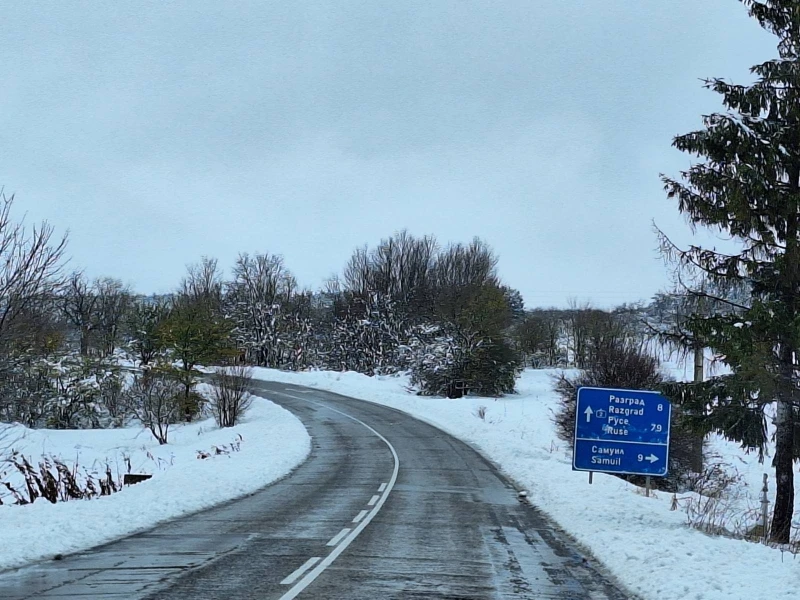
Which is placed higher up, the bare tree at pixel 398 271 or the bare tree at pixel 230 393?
the bare tree at pixel 398 271

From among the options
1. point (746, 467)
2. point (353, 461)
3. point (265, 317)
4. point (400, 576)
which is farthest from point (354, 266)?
point (400, 576)

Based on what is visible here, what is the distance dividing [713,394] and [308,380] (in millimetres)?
49467

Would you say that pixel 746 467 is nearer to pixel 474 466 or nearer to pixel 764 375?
pixel 474 466

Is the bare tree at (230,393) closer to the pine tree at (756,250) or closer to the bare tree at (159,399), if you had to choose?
the bare tree at (159,399)

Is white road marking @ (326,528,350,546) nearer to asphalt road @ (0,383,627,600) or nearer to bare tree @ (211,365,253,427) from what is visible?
asphalt road @ (0,383,627,600)

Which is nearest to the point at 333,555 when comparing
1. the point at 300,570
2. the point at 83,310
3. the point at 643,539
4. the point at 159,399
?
the point at 300,570

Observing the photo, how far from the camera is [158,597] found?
720 centimetres

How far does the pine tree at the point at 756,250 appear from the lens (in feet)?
47.4

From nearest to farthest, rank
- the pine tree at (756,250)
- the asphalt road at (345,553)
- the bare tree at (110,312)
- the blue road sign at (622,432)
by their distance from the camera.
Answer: the asphalt road at (345,553) → the pine tree at (756,250) → the blue road sign at (622,432) → the bare tree at (110,312)

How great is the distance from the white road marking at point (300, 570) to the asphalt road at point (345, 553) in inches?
0.8

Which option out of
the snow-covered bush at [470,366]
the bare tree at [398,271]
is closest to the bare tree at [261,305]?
the bare tree at [398,271]

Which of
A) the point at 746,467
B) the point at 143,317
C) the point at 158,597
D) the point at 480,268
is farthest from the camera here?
the point at 480,268

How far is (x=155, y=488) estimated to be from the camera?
15555 millimetres

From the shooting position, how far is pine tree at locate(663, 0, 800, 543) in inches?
568
